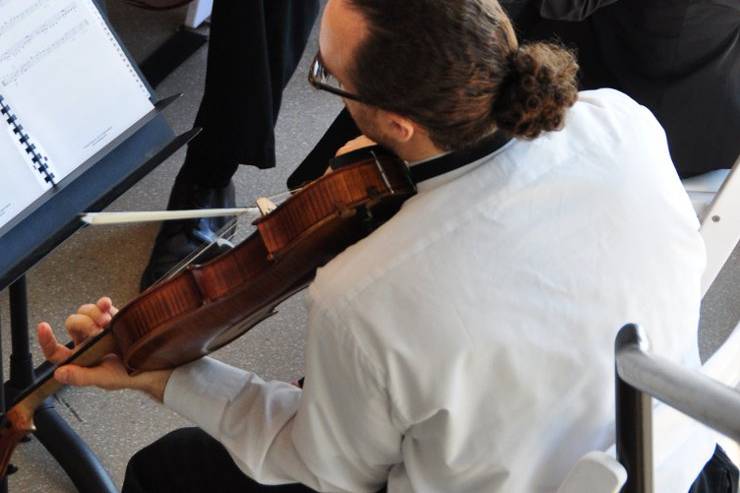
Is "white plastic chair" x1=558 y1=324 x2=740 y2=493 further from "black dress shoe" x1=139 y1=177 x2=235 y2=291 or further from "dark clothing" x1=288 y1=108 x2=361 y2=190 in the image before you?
"black dress shoe" x1=139 y1=177 x2=235 y2=291

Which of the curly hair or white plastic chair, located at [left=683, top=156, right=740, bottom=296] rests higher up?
the curly hair

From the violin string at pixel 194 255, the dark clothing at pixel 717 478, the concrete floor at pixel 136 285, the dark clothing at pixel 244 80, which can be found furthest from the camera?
the dark clothing at pixel 244 80

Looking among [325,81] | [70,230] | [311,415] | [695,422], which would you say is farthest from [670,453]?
[70,230]

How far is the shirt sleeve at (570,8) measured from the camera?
1399 millimetres

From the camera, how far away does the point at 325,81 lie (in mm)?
923

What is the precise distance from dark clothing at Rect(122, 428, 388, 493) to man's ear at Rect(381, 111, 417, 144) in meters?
0.45

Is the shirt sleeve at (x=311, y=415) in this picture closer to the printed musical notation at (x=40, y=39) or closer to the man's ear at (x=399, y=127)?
the man's ear at (x=399, y=127)

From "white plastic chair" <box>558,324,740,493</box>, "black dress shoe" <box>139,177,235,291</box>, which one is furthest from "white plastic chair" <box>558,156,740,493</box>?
"black dress shoe" <box>139,177,235,291</box>

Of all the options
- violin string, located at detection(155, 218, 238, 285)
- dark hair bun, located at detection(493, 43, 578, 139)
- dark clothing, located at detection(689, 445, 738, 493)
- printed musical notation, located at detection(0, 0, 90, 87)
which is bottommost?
dark clothing, located at detection(689, 445, 738, 493)

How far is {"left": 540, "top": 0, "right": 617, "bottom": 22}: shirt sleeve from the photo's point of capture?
140 centimetres

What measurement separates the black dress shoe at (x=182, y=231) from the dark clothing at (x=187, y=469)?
734 millimetres

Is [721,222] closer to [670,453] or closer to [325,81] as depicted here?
[670,453]

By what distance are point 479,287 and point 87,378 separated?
0.49 m

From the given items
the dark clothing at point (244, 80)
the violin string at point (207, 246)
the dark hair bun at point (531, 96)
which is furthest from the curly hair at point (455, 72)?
the dark clothing at point (244, 80)
